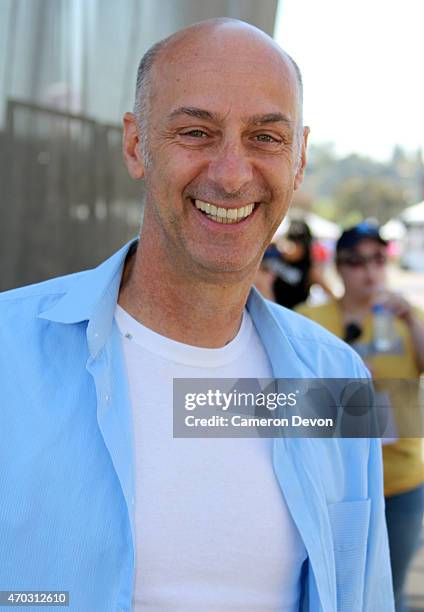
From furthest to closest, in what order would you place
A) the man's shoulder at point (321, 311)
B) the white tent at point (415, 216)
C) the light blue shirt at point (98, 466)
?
1. the white tent at point (415, 216)
2. the man's shoulder at point (321, 311)
3. the light blue shirt at point (98, 466)

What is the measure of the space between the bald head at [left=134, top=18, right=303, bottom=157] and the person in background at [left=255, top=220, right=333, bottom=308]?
2962 mm

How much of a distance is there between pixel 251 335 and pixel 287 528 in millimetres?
442

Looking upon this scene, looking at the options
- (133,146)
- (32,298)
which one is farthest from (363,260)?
(32,298)

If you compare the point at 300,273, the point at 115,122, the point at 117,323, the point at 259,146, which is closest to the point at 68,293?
the point at 117,323

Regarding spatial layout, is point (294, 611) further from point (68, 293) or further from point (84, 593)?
Result: point (68, 293)

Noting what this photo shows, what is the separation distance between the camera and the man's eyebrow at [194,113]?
1448mm

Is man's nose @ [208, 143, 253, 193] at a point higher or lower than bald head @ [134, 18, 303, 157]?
lower

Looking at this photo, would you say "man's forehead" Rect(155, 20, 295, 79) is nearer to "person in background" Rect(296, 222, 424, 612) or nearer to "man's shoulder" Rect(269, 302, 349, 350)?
"man's shoulder" Rect(269, 302, 349, 350)

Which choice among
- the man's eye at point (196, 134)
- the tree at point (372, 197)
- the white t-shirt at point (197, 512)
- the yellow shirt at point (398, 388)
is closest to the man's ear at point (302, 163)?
the man's eye at point (196, 134)

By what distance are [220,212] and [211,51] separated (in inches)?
13.1

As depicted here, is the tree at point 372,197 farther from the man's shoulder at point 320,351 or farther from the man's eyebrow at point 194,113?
the man's eyebrow at point 194,113

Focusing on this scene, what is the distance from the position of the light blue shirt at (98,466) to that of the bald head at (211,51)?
0.35m

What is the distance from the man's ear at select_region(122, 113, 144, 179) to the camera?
1610mm

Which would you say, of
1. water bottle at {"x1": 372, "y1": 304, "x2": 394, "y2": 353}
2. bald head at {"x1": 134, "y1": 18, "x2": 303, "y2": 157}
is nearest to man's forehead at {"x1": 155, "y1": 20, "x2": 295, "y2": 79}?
bald head at {"x1": 134, "y1": 18, "x2": 303, "y2": 157}
